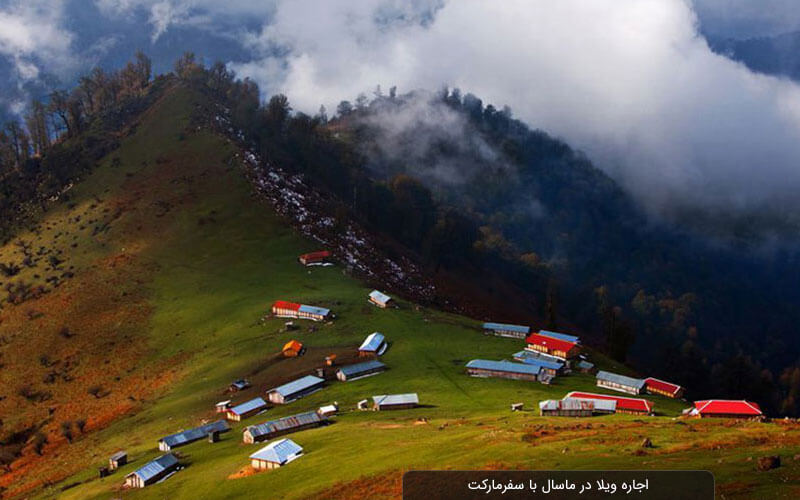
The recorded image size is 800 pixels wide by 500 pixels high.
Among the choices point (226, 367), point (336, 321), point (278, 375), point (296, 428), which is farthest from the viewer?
point (336, 321)

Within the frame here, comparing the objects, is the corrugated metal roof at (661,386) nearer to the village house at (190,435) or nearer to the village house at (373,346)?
the village house at (373,346)

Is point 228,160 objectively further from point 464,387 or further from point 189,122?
point 464,387

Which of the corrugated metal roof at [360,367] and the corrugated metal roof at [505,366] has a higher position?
the corrugated metal roof at [360,367]

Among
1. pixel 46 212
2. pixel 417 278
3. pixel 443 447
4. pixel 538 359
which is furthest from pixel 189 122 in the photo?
pixel 443 447

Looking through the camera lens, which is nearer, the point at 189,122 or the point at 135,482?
the point at 135,482

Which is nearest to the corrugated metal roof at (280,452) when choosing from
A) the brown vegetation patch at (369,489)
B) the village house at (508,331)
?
the brown vegetation patch at (369,489)

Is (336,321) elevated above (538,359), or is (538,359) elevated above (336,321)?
(336,321)
